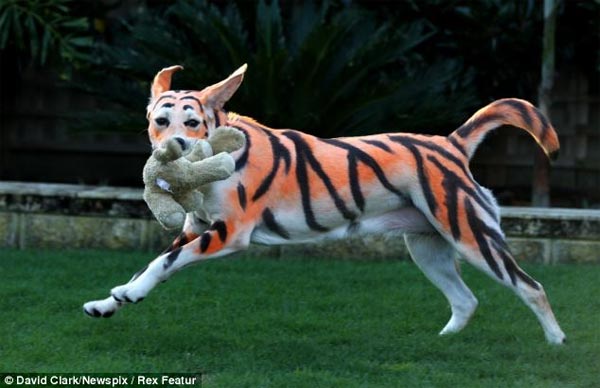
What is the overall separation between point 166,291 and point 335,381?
8.44 ft

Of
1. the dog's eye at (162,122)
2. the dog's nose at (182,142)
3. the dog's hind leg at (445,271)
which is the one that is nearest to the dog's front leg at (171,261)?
the dog's nose at (182,142)

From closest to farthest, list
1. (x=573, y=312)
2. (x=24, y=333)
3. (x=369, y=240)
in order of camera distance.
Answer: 1. (x=24, y=333)
2. (x=573, y=312)
3. (x=369, y=240)

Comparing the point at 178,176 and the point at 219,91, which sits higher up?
the point at 219,91

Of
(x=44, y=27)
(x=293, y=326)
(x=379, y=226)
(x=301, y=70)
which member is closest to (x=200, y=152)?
(x=379, y=226)

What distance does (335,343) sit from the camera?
668 cm

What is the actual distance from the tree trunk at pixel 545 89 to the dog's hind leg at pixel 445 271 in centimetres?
400

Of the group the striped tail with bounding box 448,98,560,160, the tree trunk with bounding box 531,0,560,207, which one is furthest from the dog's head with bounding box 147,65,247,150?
the tree trunk with bounding box 531,0,560,207

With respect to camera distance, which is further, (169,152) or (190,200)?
(190,200)

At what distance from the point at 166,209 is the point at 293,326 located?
139cm

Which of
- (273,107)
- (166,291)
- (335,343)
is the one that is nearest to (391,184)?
(335,343)

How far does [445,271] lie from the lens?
7094 mm

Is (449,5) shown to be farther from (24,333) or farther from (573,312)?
(24,333)

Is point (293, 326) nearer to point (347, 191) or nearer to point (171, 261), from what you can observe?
point (347, 191)

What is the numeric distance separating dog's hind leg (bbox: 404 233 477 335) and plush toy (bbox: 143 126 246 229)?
4.86ft
